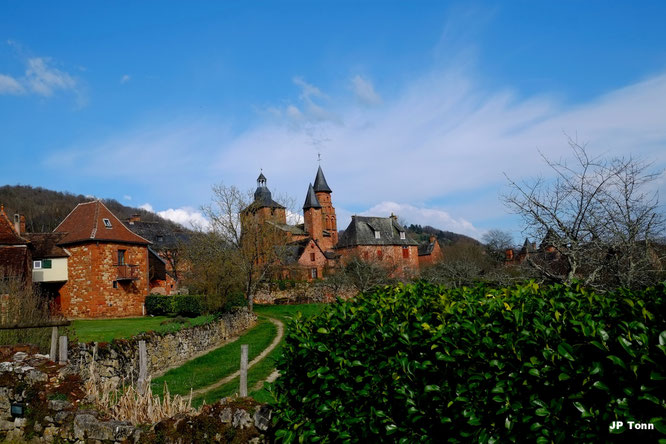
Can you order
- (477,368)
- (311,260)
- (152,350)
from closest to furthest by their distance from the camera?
(477,368) → (152,350) → (311,260)

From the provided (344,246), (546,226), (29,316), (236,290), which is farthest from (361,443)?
(344,246)

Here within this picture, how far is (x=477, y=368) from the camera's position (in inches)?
162

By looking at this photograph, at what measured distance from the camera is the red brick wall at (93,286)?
113ft

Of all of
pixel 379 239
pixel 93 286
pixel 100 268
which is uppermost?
pixel 379 239

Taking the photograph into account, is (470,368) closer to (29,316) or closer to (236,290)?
(29,316)

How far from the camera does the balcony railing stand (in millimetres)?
36031

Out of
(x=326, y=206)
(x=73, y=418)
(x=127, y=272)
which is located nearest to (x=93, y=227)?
(x=127, y=272)

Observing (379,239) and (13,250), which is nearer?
(13,250)

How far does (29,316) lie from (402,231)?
58.7 metres

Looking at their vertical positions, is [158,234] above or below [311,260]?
above

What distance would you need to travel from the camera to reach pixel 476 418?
394 cm

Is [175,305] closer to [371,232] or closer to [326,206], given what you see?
[371,232]

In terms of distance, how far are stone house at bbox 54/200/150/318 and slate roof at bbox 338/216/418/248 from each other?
34.8m

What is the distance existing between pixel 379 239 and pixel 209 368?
50.2 metres
